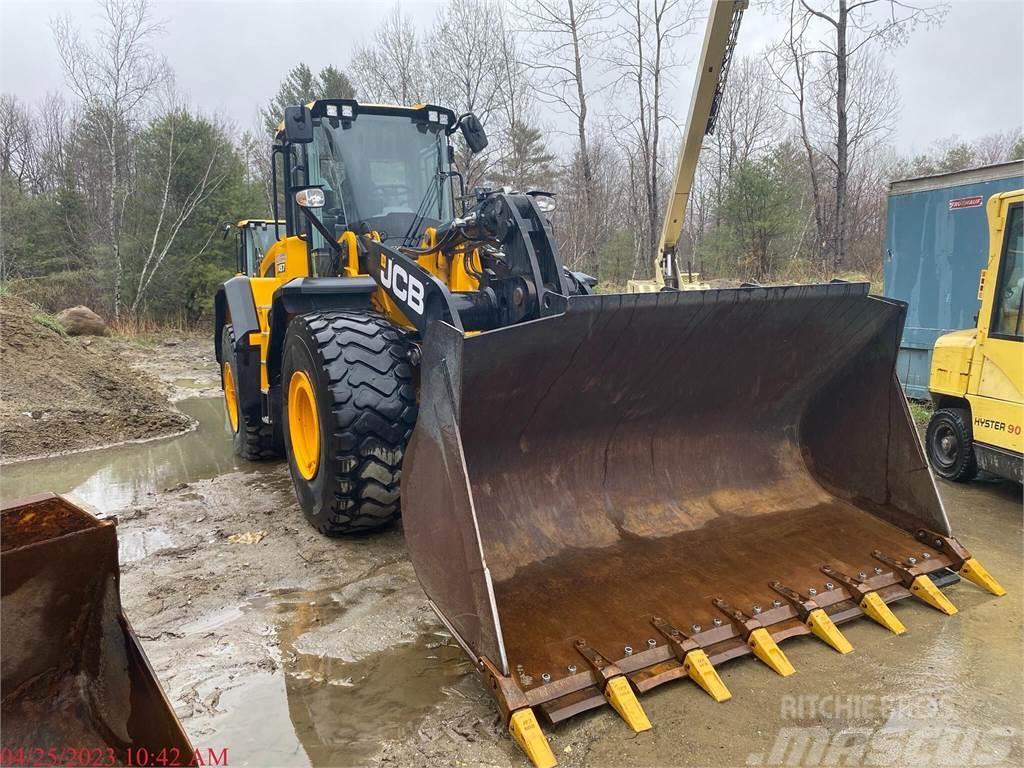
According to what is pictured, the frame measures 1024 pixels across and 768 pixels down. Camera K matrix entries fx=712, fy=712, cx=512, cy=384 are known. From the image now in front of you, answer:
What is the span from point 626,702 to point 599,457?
52.6 inches

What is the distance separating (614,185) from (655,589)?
106 ft

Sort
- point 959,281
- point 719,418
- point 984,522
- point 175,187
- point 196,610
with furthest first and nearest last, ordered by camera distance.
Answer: point 175,187 → point 959,281 → point 984,522 → point 719,418 → point 196,610

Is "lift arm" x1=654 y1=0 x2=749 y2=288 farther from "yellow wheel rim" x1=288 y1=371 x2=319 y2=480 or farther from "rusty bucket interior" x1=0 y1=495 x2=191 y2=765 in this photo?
"rusty bucket interior" x1=0 y1=495 x2=191 y2=765

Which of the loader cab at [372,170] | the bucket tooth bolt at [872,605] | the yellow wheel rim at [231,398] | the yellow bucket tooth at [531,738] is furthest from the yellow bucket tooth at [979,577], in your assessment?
the yellow wheel rim at [231,398]

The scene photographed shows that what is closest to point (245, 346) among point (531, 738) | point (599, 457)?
point (599, 457)

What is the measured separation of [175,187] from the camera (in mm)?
21297

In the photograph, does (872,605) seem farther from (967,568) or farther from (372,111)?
(372,111)

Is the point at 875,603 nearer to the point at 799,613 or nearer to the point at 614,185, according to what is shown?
the point at 799,613

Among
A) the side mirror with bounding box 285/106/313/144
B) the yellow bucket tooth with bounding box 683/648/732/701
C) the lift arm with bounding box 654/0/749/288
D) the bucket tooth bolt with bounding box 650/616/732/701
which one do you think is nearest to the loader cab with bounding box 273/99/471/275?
the side mirror with bounding box 285/106/313/144

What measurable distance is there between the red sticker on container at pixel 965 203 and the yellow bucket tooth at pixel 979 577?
19.1 feet

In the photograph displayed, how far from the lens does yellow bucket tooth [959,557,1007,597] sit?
11.0 ft

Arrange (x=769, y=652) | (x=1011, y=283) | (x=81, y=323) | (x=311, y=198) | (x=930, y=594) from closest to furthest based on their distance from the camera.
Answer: (x=769, y=652), (x=930, y=594), (x=311, y=198), (x=1011, y=283), (x=81, y=323)

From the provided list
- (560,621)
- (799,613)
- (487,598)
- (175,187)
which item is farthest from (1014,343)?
(175,187)

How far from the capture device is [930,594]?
319 centimetres
